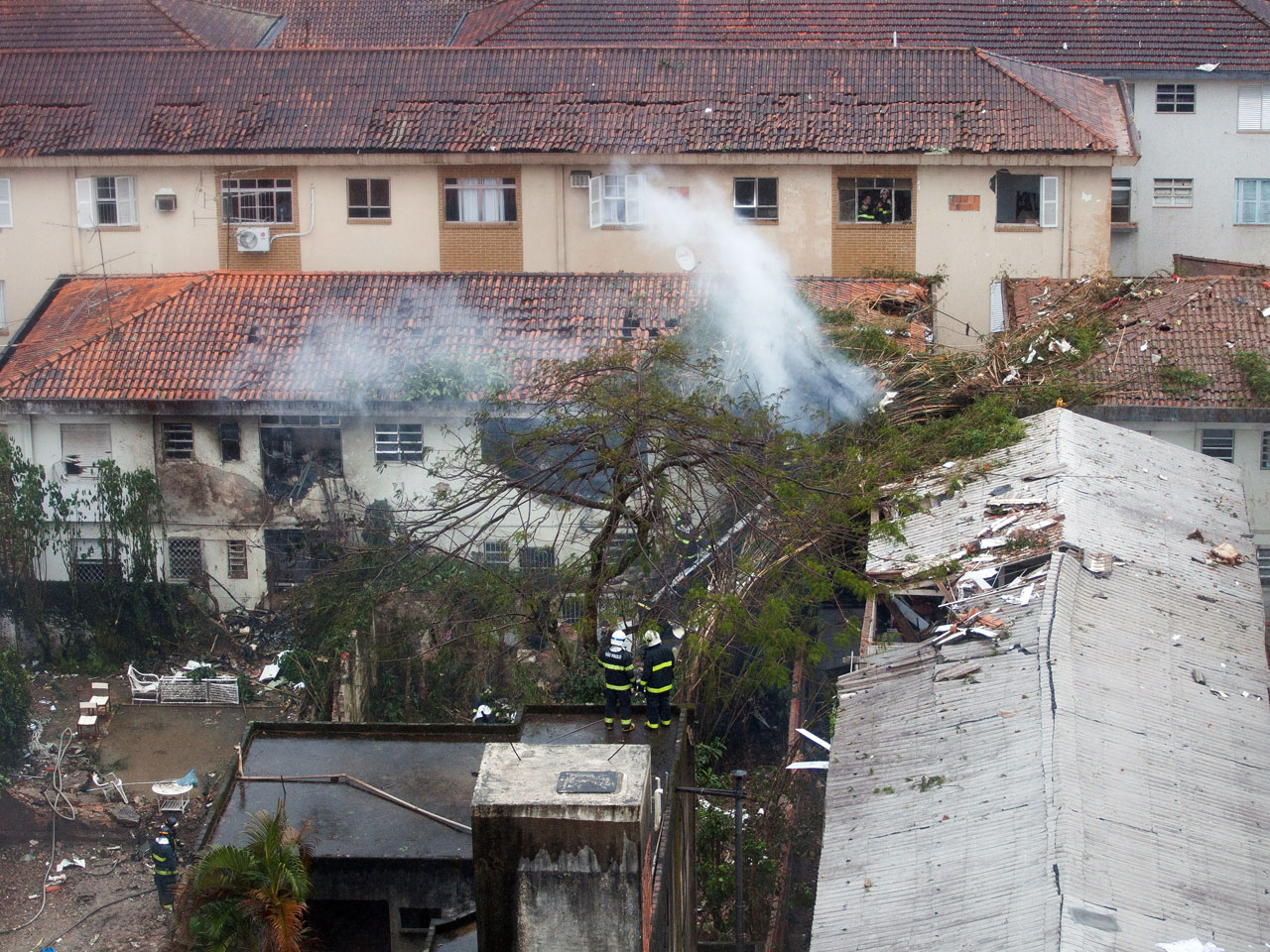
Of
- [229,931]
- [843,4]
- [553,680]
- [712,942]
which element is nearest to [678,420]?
[553,680]

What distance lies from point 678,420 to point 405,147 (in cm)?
1167

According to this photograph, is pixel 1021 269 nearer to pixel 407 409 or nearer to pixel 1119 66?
pixel 1119 66

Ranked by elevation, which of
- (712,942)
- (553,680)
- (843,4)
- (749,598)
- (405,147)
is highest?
(843,4)

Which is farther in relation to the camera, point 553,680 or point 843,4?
point 843,4

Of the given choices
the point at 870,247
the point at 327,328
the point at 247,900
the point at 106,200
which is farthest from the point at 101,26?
the point at 247,900

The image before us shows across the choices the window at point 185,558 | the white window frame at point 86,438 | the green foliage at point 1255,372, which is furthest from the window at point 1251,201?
the white window frame at point 86,438

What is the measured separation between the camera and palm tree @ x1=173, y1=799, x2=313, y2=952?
8.40 meters

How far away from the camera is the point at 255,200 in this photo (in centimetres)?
2564

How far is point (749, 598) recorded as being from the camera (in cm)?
1611

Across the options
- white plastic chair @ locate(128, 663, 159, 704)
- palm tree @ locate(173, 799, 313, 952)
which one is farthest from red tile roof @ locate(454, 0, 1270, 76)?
palm tree @ locate(173, 799, 313, 952)

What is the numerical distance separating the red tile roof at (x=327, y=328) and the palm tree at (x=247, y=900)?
39.0 ft

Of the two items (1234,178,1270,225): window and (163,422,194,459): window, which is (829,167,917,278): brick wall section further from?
(163,422,194,459): window

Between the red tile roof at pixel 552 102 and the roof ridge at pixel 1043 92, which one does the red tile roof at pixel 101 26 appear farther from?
the roof ridge at pixel 1043 92

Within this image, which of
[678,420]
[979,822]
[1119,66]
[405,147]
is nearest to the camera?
[979,822]
